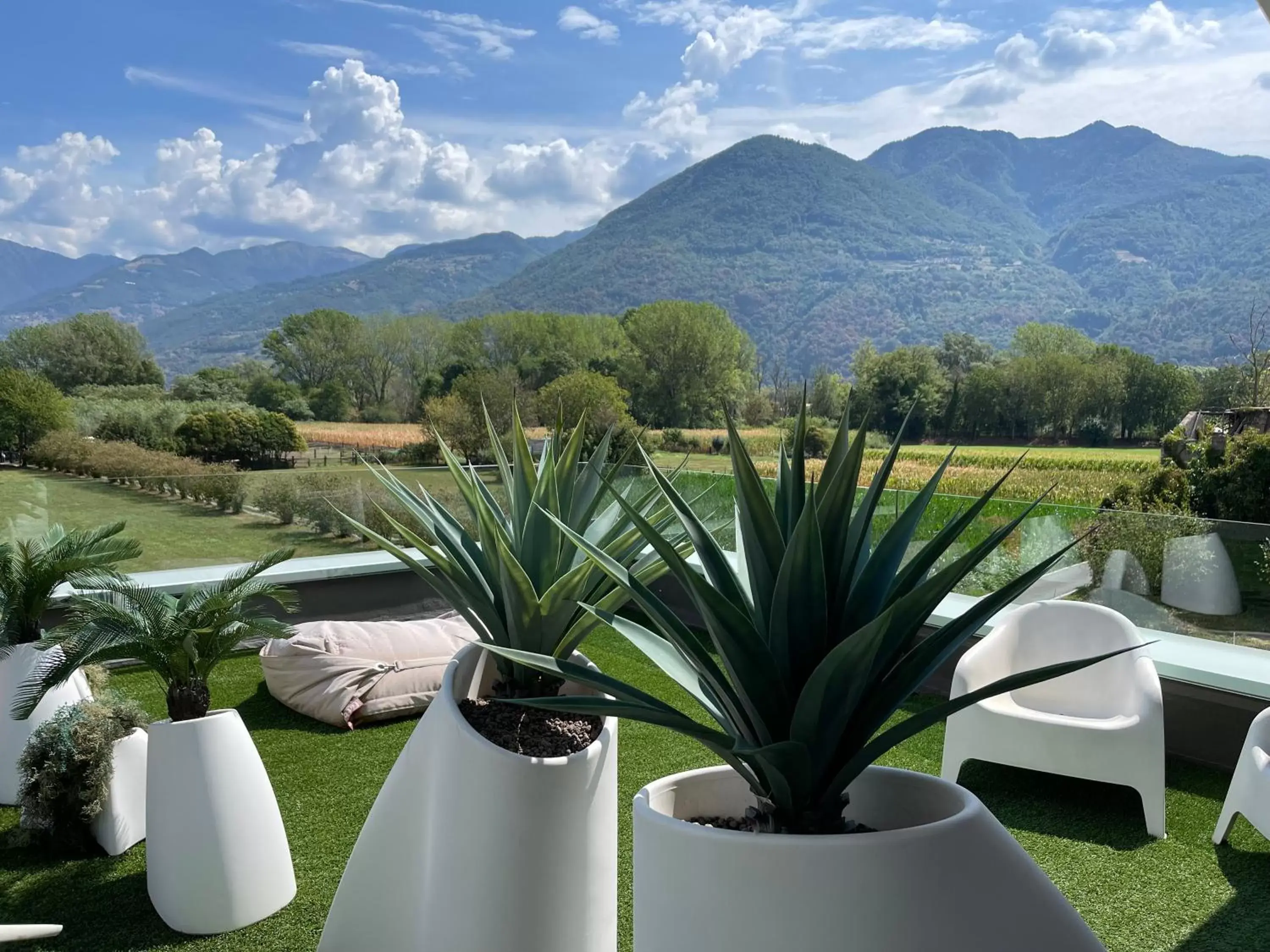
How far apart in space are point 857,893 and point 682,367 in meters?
38.7

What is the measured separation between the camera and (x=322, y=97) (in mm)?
85250

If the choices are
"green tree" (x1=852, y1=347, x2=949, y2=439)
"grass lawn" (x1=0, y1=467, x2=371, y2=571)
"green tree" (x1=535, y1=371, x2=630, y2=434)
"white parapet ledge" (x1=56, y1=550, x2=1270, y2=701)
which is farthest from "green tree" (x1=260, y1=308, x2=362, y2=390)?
"white parapet ledge" (x1=56, y1=550, x2=1270, y2=701)

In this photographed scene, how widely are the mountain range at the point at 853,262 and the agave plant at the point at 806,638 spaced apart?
43.3 metres

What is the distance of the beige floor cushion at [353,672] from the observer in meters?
4.08

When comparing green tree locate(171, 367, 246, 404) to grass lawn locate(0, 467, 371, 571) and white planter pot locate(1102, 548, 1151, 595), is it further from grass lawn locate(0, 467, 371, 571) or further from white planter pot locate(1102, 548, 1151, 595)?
white planter pot locate(1102, 548, 1151, 595)

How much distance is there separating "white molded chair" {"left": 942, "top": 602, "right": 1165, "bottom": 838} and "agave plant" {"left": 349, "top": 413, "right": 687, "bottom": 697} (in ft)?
5.75

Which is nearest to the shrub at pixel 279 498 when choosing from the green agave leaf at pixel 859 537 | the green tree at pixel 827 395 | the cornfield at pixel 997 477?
the cornfield at pixel 997 477

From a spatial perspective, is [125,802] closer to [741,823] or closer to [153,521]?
[741,823]

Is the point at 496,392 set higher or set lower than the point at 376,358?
lower

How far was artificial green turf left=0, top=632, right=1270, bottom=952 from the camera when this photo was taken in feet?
7.86

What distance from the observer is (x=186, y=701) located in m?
2.39

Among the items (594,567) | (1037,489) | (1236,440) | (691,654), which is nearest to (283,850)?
(594,567)

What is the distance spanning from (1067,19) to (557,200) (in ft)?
→ 277

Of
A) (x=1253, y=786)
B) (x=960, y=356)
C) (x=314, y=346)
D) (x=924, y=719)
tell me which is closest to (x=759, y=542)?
(x=924, y=719)
